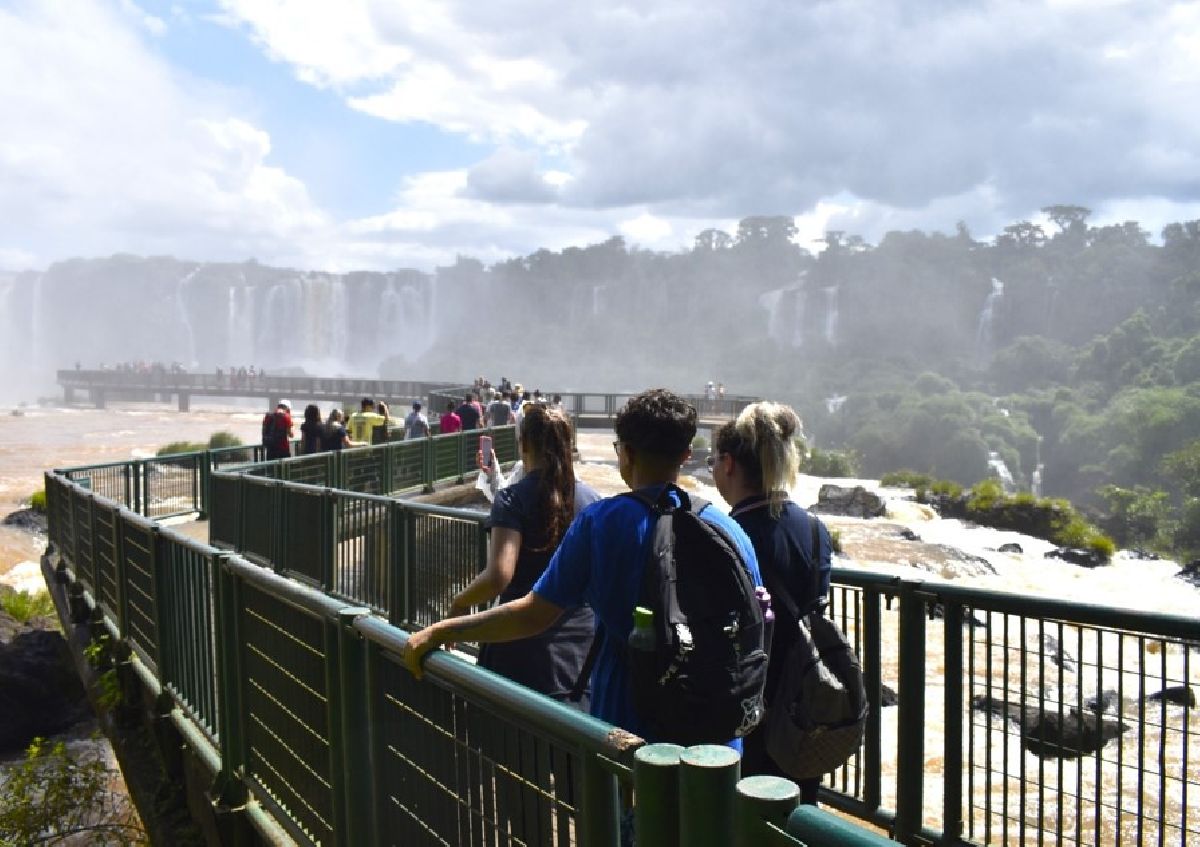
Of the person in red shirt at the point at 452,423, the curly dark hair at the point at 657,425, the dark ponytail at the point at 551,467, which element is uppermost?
the curly dark hair at the point at 657,425

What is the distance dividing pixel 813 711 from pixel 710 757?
1.41 metres

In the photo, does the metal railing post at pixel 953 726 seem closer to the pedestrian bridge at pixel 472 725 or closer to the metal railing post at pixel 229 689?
the pedestrian bridge at pixel 472 725

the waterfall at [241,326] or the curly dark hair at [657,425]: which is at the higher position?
the waterfall at [241,326]

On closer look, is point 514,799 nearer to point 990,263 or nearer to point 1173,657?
point 1173,657

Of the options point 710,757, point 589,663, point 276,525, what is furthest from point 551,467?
point 276,525

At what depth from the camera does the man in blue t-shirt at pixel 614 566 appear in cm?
271

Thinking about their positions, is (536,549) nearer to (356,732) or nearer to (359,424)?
(356,732)

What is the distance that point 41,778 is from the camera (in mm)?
6934

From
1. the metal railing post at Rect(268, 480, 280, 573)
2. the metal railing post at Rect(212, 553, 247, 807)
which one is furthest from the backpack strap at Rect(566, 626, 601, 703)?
the metal railing post at Rect(268, 480, 280, 573)

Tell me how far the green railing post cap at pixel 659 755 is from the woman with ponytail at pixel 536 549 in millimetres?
1731

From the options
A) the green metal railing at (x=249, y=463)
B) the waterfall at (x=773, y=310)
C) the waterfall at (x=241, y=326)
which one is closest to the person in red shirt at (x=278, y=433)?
the green metal railing at (x=249, y=463)

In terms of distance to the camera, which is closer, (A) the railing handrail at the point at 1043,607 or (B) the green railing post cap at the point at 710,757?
(B) the green railing post cap at the point at 710,757

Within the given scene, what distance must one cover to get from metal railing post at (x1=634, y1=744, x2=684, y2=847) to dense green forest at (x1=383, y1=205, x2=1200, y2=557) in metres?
35.9

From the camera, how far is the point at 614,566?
271cm
